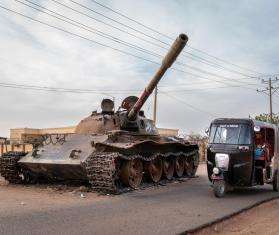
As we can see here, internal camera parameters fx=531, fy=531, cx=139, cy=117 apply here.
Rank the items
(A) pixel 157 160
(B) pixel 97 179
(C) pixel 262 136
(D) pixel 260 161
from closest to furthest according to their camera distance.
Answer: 1. (B) pixel 97 179
2. (D) pixel 260 161
3. (C) pixel 262 136
4. (A) pixel 157 160

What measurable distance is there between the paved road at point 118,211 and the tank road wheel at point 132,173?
51 cm

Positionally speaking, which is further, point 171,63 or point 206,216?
point 171,63

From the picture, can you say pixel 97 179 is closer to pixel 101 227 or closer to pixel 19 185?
pixel 19 185

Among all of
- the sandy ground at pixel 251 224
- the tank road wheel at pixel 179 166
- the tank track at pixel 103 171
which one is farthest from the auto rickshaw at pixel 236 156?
the tank road wheel at pixel 179 166

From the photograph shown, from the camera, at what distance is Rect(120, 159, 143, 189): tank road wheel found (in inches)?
602

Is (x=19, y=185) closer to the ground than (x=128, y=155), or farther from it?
closer to the ground

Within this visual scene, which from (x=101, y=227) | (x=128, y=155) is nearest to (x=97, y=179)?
(x=128, y=155)

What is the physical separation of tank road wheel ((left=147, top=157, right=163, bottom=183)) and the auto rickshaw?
272 cm

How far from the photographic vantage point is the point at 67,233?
812cm

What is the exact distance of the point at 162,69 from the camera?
15.8 meters

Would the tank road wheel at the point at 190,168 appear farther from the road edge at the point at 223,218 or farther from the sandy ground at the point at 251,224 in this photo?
the sandy ground at the point at 251,224

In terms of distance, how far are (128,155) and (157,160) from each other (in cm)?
258

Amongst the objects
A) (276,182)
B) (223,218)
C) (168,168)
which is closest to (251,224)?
(223,218)

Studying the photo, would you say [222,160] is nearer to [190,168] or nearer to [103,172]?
[103,172]
